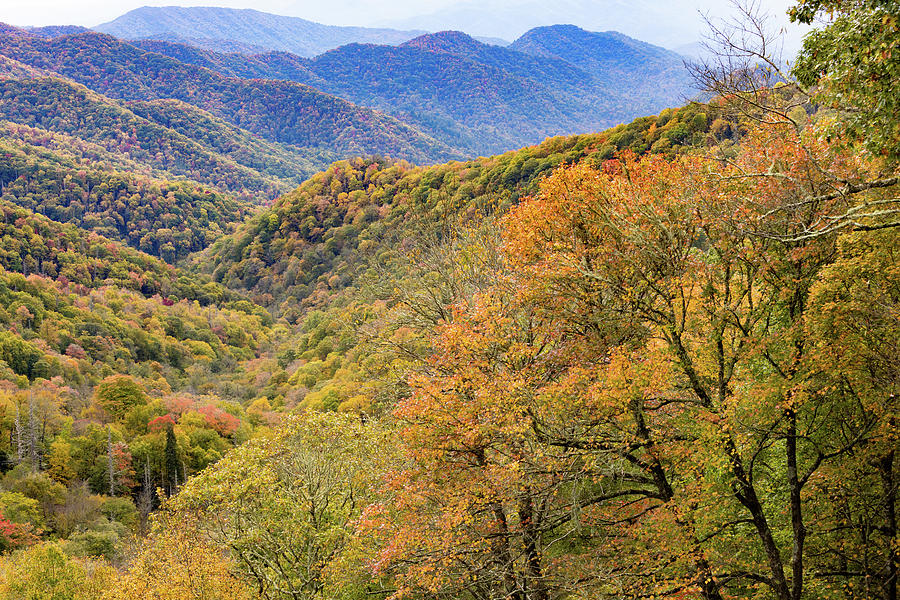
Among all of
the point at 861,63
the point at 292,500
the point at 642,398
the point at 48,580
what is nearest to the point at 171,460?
the point at 48,580

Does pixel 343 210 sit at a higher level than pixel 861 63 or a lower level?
lower

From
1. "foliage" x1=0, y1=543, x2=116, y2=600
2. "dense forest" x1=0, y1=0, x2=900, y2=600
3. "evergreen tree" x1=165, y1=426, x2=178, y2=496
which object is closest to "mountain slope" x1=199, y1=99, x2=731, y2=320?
"evergreen tree" x1=165, y1=426, x2=178, y2=496

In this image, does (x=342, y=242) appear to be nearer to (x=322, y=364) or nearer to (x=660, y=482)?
(x=322, y=364)

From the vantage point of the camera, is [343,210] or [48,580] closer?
[48,580]

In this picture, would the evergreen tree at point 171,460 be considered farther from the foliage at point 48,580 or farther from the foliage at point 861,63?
the foliage at point 861,63

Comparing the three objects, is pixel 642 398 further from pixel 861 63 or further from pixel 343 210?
pixel 343 210

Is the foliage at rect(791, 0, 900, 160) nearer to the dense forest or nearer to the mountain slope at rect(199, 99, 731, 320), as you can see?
the dense forest

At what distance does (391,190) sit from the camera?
11356 cm

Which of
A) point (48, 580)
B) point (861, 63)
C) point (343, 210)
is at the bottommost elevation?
point (48, 580)

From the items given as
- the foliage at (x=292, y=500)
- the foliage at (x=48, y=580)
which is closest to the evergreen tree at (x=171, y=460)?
the foliage at (x=48, y=580)

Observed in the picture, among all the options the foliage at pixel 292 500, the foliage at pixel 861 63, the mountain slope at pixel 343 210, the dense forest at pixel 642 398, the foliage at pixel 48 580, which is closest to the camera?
the foliage at pixel 861 63

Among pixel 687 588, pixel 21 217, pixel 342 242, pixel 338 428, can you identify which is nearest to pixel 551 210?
pixel 687 588

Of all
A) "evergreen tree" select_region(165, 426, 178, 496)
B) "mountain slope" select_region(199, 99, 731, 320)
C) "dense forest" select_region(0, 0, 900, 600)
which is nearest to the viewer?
"dense forest" select_region(0, 0, 900, 600)

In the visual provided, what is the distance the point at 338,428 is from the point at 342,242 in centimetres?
9308
